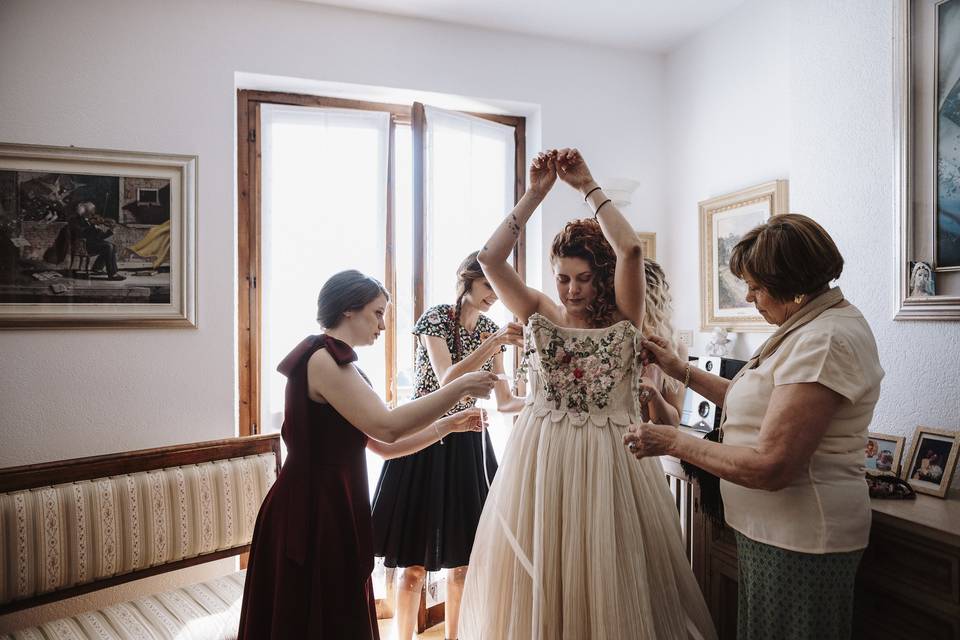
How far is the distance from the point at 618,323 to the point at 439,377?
0.91 meters

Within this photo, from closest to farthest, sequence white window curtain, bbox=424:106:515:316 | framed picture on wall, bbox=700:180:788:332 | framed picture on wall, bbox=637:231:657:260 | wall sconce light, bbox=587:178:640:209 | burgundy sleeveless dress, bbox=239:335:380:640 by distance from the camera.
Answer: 1. burgundy sleeveless dress, bbox=239:335:380:640
2. framed picture on wall, bbox=700:180:788:332
3. white window curtain, bbox=424:106:515:316
4. wall sconce light, bbox=587:178:640:209
5. framed picture on wall, bbox=637:231:657:260

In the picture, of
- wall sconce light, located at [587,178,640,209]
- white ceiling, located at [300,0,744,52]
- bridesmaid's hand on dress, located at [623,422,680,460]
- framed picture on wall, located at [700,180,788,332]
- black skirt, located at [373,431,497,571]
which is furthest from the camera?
wall sconce light, located at [587,178,640,209]

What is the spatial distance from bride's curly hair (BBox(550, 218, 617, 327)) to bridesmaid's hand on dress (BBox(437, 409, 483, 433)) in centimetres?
57

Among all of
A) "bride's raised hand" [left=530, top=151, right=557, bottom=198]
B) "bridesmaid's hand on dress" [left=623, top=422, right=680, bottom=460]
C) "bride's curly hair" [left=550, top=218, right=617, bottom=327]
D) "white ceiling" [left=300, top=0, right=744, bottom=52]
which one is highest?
"white ceiling" [left=300, top=0, right=744, bottom=52]

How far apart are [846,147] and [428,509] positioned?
2000 mm

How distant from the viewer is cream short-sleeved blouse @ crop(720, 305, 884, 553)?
1.22m

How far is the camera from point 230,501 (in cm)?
237

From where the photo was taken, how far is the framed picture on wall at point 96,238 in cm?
240

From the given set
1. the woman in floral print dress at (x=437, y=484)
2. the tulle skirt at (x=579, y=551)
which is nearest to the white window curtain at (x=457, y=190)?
the woman in floral print dress at (x=437, y=484)

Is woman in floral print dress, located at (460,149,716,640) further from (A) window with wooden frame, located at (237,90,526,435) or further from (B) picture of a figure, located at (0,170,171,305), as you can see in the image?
(B) picture of a figure, located at (0,170,171,305)

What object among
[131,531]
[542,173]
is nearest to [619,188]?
[542,173]

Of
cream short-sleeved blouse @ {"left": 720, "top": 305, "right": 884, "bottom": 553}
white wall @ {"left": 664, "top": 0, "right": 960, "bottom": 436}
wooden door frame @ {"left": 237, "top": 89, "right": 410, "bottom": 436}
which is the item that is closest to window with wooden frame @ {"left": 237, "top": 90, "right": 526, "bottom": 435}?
wooden door frame @ {"left": 237, "top": 89, "right": 410, "bottom": 436}

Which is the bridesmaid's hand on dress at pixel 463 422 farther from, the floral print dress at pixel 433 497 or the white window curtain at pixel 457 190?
the white window curtain at pixel 457 190

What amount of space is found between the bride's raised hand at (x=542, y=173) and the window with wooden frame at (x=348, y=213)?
56.7 inches
